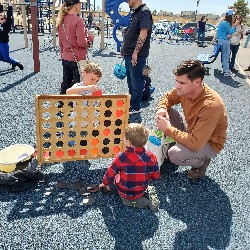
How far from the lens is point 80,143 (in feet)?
11.8

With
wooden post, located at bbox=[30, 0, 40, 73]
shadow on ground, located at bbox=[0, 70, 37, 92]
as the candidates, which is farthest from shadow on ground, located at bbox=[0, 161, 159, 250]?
wooden post, located at bbox=[30, 0, 40, 73]

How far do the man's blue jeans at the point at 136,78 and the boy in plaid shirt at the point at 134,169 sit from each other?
7.59 feet

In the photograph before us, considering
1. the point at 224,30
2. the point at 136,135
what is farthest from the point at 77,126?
the point at 224,30

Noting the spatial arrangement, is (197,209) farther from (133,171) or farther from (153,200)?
(133,171)

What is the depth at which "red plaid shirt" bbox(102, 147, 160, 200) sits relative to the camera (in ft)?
9.58

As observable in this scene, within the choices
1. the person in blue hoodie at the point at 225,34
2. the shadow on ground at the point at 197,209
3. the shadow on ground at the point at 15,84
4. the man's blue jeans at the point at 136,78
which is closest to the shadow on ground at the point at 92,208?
the shadow on ground at the point at 197,209

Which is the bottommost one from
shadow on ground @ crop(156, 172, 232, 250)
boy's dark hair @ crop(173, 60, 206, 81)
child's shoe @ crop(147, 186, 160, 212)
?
shadow on ground @ crop(156, 172, 232, 250)

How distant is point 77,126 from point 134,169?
0.93 metres

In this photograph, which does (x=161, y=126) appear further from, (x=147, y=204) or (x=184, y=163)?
(x=147, y=204)

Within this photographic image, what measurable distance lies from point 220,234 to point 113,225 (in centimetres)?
102

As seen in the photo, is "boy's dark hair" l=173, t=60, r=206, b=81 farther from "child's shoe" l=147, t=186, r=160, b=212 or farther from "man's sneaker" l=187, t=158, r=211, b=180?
"child's shoe" l=147, t=186, r=160, b=212

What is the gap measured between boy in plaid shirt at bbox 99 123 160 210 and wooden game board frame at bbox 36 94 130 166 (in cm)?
61

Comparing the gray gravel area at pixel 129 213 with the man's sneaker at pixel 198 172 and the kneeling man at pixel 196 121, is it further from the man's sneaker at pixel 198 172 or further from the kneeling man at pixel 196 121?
the kneeling man at pixel 196 121

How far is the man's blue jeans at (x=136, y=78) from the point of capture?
502 cm
